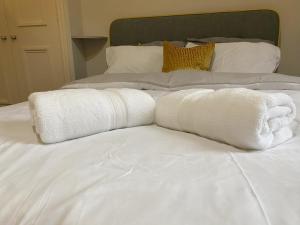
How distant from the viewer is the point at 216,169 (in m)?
0.58

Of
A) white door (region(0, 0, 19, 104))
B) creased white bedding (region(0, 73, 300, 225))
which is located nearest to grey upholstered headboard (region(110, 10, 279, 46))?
white door (region(0, 0, 19, 104))

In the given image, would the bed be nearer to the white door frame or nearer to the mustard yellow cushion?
the mustard yellow cushion

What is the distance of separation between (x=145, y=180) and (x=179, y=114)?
35 centimetres

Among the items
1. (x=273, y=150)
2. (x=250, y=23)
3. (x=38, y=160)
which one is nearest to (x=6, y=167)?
(x=38, y=160)

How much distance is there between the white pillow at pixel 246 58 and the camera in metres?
1.75

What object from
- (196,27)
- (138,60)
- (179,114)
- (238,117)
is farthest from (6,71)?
(238,117)

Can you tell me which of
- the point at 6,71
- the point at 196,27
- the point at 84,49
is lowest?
the point at 6,71

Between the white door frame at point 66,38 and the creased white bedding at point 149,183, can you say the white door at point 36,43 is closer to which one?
the white door frame at point 66,38

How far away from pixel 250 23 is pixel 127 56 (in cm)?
96

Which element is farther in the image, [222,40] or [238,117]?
[222,40]

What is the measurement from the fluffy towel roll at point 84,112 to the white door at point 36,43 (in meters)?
1.77

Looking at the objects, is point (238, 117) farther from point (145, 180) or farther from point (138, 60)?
point (138, 60)

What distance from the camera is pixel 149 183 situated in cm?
53

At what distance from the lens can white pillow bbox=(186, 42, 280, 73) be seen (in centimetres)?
175
